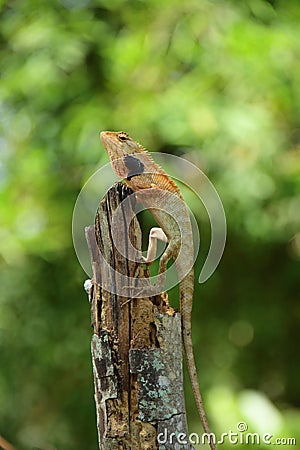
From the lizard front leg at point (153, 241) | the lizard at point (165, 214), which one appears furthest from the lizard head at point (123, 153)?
the lizard front leg at point (153, 241)

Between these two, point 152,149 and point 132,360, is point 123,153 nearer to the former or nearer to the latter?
point 132,360

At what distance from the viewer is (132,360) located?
1.47 metres

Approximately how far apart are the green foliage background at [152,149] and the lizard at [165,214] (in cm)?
128

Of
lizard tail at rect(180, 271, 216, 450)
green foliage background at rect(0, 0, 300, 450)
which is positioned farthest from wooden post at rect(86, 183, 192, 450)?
green foliage background at rect(0, 0, 300, 450)

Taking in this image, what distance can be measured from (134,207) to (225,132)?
65.6 inches

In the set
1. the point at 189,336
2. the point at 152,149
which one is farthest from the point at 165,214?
the point at 152,149

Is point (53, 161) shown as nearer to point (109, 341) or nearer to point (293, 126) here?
point (293, 126)

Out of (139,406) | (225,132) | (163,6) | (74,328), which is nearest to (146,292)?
(139,406)

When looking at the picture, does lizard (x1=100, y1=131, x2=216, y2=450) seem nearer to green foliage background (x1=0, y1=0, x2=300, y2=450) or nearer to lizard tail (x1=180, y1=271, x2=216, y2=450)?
lizard tail (x1=180, y1=271, x2=216, y2=450)

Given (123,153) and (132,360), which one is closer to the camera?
(132,360)

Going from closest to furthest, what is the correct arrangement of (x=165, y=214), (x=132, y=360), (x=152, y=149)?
(x=132, y=360) → (x=165, y=214) → (x=152, y=149)

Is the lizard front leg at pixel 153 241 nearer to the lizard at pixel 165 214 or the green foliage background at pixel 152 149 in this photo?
the lizard at pixel 165 214

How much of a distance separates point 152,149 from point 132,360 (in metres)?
2.03

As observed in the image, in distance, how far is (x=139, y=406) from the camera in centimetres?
146
